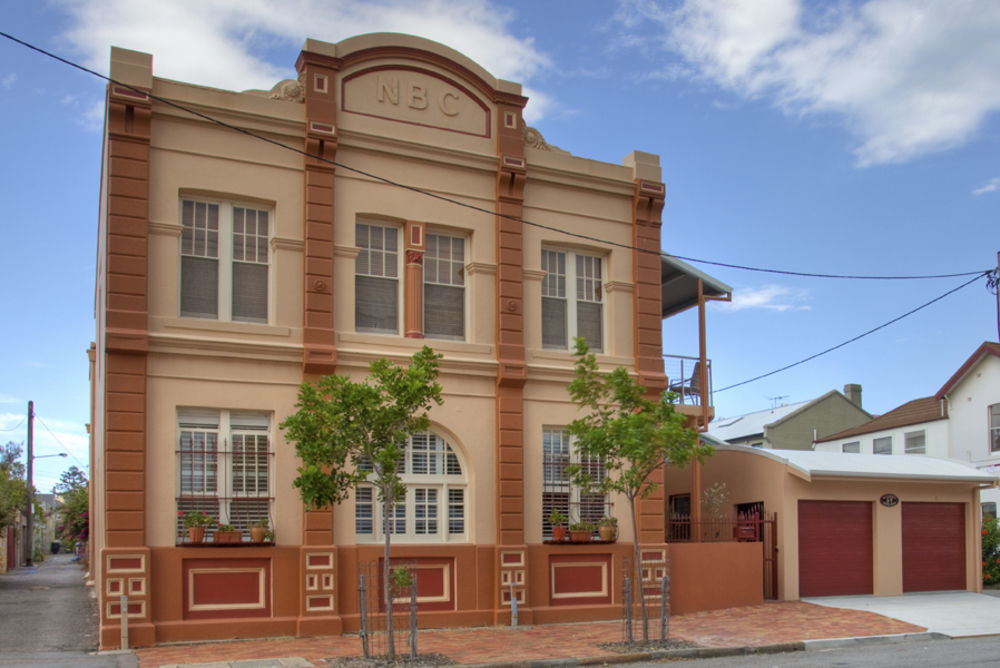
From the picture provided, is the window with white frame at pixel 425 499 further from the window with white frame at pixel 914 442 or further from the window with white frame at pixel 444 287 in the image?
the window with white frame at pixel 914 442

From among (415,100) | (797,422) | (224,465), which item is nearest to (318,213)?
(415,100)

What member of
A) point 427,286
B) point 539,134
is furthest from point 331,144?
point 539,134

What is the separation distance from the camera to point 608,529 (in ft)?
58.4

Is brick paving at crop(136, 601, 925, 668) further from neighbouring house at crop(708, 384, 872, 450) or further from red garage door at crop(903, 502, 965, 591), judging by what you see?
neighbouring house at crop(708, 384, 872, 450)

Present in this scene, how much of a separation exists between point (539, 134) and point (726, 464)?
8.28 meters

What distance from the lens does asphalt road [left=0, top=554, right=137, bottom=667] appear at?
13.2 m

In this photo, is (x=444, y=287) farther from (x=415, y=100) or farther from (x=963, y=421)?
(x=963, y=421)

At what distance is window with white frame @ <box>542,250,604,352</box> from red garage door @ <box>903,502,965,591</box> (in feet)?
27.3

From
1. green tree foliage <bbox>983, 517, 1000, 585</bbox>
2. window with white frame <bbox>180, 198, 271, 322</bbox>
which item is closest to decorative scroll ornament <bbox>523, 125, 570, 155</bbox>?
window with white frame <bbox>180, 198, 271, 322</bbox>

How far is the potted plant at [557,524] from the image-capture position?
17.4m

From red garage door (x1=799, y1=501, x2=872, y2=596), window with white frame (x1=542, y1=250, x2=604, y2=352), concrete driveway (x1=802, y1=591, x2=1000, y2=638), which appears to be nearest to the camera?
concrete driveway (x1=802, y1=591, x2=1000, y2=638)

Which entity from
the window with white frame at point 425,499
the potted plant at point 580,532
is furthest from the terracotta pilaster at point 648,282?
the window with white frame at point 425,499

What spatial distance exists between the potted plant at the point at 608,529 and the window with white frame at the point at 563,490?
21 centimetres

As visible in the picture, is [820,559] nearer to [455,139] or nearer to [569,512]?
[569,512]
